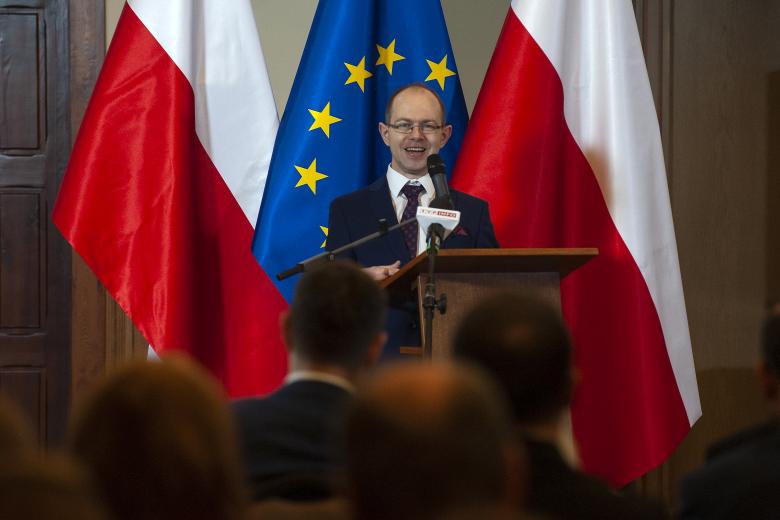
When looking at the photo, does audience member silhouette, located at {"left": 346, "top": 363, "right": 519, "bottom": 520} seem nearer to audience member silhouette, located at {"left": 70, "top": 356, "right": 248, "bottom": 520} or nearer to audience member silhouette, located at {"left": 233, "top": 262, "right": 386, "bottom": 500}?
audience member silhouette, located at {"left": 70, "top": 356, "right": 248, "bottom": 520}

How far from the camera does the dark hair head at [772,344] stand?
188 centimetres

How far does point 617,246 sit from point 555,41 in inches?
34.2

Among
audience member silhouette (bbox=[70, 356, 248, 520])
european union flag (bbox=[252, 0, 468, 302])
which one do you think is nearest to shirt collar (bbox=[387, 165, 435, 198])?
european union flag (bbox=[252, 0, 468, 302])

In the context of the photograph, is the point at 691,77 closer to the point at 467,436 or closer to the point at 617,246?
the point at 617,246

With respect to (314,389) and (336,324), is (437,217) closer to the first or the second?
(336,324)

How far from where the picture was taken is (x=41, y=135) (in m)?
5.05

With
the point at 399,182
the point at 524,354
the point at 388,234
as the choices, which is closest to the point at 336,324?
the point at 524,354

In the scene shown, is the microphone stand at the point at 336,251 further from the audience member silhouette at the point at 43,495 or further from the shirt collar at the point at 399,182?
the audience member silhouette at the point at 43,495

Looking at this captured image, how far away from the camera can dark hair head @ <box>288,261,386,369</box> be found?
6.89 feet

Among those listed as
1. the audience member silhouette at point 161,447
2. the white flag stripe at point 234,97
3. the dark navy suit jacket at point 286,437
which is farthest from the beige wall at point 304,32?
the audience member silhouette at point 161,447

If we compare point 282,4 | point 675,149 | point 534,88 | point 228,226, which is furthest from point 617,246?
point 282,4

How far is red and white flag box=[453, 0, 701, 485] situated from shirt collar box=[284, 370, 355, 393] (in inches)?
89.1

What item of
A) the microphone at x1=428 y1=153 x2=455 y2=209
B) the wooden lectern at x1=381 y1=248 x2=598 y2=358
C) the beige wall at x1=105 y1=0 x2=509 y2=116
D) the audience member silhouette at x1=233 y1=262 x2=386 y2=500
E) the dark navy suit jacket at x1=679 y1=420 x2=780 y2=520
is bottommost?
the dark navy suit jacket at x1=679 y1=420 x2=780 y2=520

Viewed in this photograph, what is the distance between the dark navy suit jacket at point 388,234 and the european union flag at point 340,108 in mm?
503
